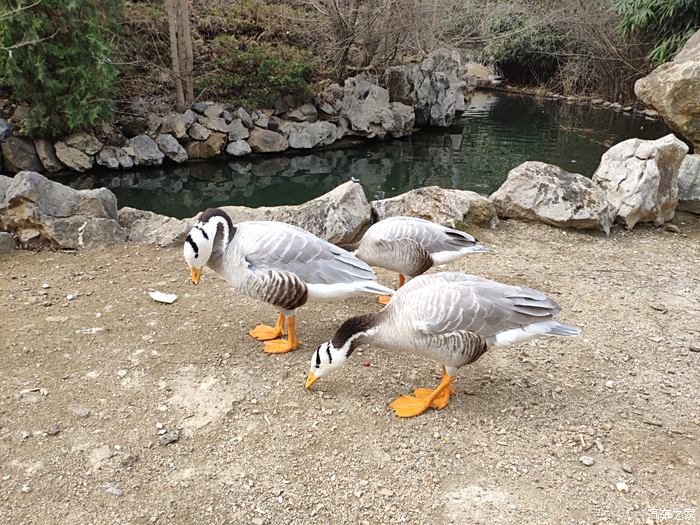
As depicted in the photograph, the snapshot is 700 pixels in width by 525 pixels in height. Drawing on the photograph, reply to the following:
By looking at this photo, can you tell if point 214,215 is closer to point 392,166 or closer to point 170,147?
point 170,147

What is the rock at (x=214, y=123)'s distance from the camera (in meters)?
13.7

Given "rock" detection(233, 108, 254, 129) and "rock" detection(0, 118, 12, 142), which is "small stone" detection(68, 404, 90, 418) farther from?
"rock" detection(233, 108, 254, 129)

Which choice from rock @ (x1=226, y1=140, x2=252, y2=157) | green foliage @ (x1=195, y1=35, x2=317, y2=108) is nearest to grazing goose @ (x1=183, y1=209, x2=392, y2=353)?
rock @ (x1=226, y1=140, x2=252, y2=157)

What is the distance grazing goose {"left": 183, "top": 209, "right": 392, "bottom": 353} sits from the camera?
389 centimetres

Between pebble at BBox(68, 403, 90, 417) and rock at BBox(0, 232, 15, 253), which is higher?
rock at BBox(0, 232, 15, 253)

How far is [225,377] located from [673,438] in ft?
9.60

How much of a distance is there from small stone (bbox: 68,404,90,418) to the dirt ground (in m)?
0.02

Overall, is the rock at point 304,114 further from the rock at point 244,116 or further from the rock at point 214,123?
the rock at point 214,123

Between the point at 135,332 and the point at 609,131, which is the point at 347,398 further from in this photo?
the point at 609,131

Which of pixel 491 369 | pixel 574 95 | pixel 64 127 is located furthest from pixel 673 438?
pixel 574 95

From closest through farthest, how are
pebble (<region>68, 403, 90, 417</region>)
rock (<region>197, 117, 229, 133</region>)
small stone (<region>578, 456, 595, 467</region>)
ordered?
small stone (<region>578, 456, 595, 467</region>) < pebble (<region>68, 403, 90, 417</region>) < rock (<region>197, 117, 229, 133</region>)

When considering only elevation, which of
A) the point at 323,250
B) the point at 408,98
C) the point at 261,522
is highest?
the point at 408,98

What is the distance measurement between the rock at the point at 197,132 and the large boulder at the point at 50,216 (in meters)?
7.66

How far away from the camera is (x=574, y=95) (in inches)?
939
